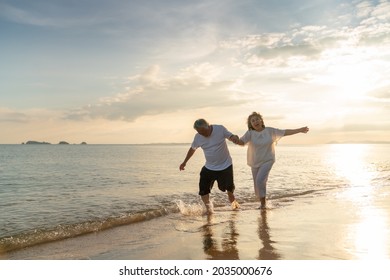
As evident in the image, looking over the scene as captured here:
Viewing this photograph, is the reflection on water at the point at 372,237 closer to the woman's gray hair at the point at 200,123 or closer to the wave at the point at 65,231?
the woman's gray hair at the point at 200,123

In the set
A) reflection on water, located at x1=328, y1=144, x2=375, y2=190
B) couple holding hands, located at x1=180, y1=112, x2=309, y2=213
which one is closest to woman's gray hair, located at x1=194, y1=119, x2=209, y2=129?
couple holding hands, located at x1=180, y1=112, x2=309, y2=213

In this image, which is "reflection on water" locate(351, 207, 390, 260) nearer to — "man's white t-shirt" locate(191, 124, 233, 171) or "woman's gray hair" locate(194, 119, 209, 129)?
"man's white t-shirt" locate(191, 124, 233, 171)

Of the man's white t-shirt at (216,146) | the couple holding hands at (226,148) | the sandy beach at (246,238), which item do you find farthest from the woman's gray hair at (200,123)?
the sandy beach at (246,238)

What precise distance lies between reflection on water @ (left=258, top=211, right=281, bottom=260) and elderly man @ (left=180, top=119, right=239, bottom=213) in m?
1.36

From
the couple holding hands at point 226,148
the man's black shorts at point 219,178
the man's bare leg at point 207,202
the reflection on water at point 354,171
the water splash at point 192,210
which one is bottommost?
the reflection on water at point 354,171

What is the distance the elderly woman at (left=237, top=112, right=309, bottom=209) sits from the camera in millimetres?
9328

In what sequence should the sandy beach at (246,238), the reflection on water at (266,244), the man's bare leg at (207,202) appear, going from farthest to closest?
the man's bare leg at (207,202) < the sandy beach at (246,238) < the reflection on water at (266,244)

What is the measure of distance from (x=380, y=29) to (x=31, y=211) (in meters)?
11.6

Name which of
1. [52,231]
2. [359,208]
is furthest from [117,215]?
[359,208]

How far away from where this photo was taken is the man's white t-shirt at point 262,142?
949 cm

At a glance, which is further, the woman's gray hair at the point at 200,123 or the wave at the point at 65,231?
the woman's gray hair at the point at 200,123

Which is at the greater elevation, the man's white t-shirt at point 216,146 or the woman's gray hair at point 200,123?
the woman's gray hair at point 200,123

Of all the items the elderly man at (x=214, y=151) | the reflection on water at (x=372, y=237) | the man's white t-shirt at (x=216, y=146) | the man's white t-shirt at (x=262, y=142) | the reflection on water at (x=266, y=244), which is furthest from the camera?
the man's white t-shirt at (x=262, y=142)
